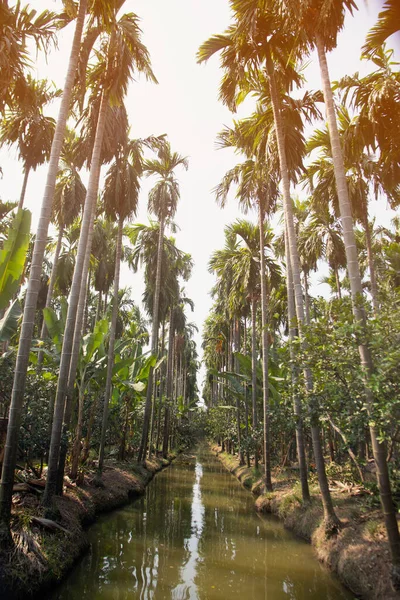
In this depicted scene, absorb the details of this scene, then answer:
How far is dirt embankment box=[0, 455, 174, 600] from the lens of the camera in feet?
18.6

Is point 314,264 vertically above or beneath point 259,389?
above

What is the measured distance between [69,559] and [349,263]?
7.77 metres

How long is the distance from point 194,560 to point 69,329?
6.16 m

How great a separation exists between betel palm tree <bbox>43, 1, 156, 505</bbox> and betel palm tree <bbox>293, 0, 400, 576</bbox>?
441 centimetres

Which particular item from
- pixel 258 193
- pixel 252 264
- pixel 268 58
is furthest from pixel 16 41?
pixel 252 264

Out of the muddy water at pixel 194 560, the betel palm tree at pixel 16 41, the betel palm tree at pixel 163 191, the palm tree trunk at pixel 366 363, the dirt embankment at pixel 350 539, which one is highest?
the betel palm tree at pixel 163 191

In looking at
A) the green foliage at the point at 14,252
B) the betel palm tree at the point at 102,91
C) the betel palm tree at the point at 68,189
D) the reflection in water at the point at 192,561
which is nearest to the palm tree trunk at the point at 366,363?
the reflection in water at the point at 192,561

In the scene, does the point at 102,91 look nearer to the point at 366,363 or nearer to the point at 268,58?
the point at 268,58

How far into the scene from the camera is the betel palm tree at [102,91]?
9.20 meters

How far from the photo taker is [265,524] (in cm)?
1182

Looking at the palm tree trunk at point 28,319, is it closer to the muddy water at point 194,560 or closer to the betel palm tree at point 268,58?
the muddy water at point 194,560

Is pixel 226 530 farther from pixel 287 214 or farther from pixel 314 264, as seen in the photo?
pixel 314 264

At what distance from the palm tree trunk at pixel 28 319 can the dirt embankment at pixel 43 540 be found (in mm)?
414

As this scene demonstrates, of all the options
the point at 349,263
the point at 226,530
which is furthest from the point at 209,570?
the point at 349,263
